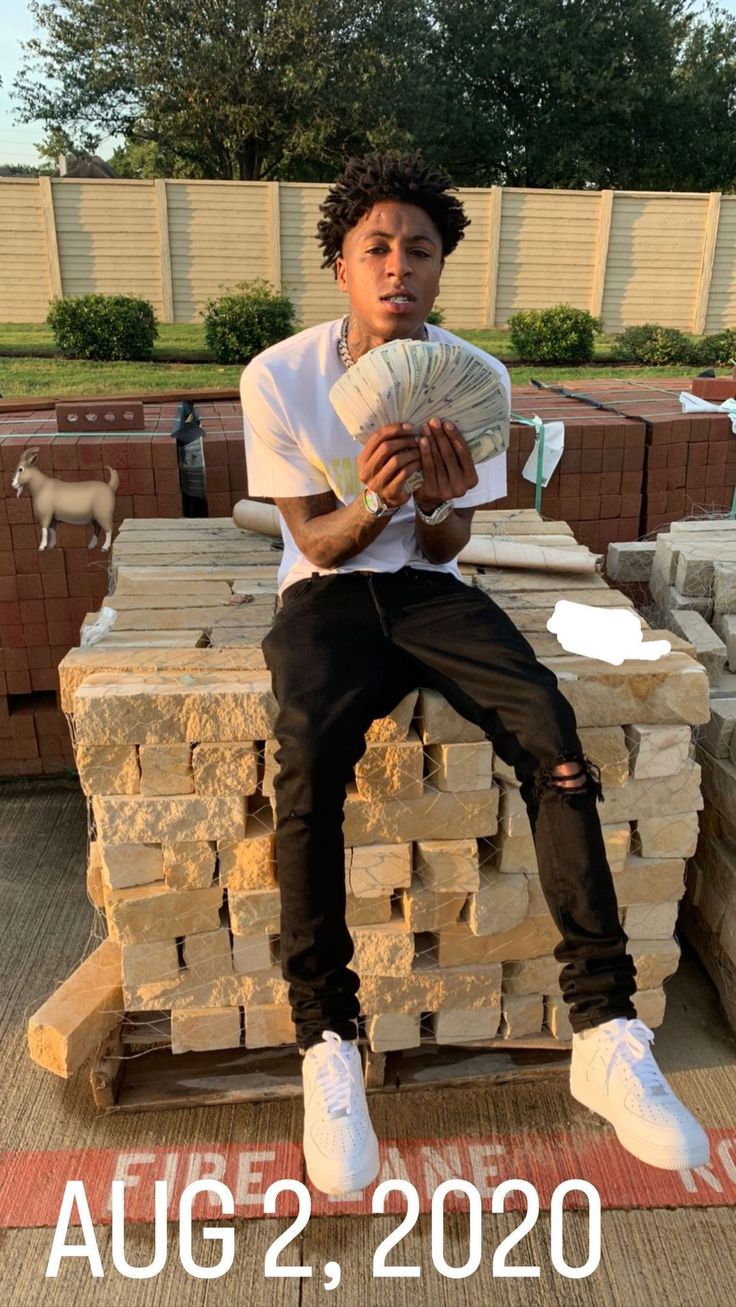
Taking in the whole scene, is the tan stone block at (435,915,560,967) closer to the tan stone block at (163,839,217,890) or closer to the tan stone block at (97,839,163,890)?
the tan stone block at (163,839,217,890)

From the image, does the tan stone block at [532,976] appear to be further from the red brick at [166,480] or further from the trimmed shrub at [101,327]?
the trimmed shrub at [101,327]

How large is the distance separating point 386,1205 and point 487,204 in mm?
18665

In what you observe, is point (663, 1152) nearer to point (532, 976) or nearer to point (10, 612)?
point (532, 976)

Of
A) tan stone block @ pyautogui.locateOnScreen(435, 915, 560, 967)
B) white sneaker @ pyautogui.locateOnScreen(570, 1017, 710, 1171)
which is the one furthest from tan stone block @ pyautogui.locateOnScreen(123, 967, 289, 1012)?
white sneaker @ pyautogui.locateOnScreen(570, 1017, 710, 1171)

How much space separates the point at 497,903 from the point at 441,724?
0.60m

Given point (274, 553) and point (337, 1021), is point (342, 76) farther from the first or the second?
point (337, 1021)

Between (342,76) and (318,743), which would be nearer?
(318,743)

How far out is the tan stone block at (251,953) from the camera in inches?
107

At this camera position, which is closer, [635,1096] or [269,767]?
[635,1096]

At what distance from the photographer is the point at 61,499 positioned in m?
4.49

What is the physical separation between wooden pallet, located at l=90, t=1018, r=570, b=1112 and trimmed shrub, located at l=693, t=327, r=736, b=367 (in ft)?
44.3

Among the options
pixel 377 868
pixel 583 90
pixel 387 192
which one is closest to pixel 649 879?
pixel 377 868

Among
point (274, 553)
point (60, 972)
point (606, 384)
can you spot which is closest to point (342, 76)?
point (606, 384)

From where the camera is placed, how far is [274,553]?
394 centimetres
